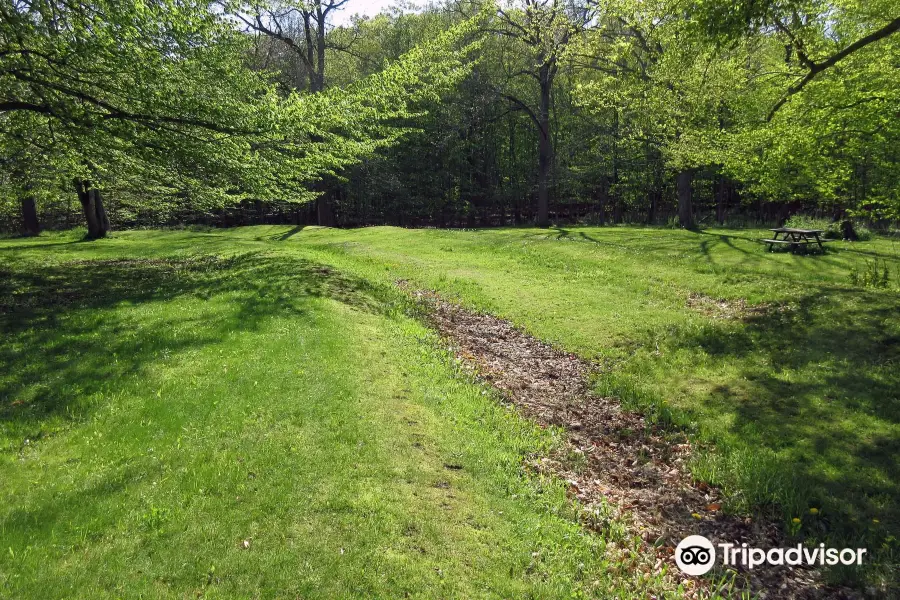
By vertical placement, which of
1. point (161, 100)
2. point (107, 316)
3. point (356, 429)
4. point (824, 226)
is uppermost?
point (161, 100)

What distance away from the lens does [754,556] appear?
6.24 meters

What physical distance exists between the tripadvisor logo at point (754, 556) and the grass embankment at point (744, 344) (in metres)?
0.20

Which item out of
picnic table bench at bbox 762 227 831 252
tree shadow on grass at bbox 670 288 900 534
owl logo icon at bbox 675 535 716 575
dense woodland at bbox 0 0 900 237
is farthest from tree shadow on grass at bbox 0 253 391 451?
picnic table bench at bbox 762 227 831 252

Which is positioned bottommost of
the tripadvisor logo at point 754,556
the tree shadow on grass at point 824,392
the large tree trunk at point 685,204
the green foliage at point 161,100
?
the tripadvisor logo at point 754,556

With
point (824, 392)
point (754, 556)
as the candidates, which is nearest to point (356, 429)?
point (754, 556)

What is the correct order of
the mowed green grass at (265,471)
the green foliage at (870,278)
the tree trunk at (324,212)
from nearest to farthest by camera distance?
1. the mowed green grass at (265,471)
2. the green foliage at (870,278)
3. the tree trunk at (324,212)

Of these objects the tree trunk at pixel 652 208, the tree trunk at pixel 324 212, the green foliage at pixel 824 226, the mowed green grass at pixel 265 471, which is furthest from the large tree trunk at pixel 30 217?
the green foliage at pixel 824 226

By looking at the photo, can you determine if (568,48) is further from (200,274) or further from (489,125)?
(200,274)

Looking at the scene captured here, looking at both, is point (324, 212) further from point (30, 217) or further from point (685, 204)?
point (685, 204)

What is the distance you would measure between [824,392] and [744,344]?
273cm

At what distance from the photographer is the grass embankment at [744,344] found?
287 inches

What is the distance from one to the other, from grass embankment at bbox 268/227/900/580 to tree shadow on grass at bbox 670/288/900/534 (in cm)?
3

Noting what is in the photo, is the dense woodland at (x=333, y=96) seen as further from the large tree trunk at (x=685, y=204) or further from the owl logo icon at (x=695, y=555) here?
the owl logo icon at (x=695, y=555)

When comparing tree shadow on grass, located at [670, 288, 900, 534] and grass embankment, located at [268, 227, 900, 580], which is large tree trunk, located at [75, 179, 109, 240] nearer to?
grass embankment, located at [268, 227, 900, 580]
